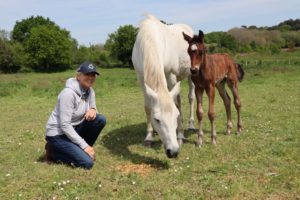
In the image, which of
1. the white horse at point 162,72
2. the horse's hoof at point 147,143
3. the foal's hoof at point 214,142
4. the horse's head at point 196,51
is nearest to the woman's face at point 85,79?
the white horse at point 162,72

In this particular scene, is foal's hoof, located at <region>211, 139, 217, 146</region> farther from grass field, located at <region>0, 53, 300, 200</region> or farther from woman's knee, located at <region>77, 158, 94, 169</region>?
woman's knee, located at <region>77, 158, 94, 169</region>

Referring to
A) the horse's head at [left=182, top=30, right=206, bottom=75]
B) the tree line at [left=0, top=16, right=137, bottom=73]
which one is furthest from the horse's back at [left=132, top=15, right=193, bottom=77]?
the tree line at [left=0, top=16, right=137, bottom=73]

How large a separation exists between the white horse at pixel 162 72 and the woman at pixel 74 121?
96cm

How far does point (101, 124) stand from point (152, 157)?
108cm

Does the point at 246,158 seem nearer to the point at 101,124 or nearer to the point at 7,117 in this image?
the point at 101,124

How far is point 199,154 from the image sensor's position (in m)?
7.02

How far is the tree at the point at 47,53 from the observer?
5472cm

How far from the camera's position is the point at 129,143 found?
27.2 ft

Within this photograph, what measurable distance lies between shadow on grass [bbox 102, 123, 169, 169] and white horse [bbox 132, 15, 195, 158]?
48 cm

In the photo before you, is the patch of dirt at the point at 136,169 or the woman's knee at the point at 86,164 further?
the woman's knee at the point at 86,164

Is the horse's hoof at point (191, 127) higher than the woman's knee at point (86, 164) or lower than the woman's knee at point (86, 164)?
lower

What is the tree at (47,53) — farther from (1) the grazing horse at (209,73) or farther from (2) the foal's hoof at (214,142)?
(2) the foal's hoof at (214,142)

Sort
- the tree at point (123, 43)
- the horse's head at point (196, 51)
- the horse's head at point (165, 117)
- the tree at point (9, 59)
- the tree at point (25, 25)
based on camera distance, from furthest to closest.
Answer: the tree at point (25, 25) < the tree at point (9, 59) < the tree at point (123, 43) < the horse's head at point (196, 51) < the horse's head at point (165, 117)

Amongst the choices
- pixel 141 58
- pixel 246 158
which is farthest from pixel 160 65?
pixel 246 158
